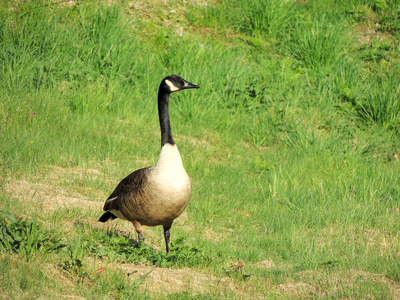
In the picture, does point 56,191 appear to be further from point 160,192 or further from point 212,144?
point 212,144

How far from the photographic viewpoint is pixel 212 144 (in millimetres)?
9930

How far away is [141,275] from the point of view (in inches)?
180

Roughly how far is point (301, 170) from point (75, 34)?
510 centimetres

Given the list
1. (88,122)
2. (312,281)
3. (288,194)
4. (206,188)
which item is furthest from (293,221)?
(88,122)

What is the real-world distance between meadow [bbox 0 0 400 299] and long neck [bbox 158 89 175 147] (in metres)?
1.05

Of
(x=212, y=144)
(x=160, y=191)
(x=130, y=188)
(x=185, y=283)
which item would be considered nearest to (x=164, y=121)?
(x=130, y=188)

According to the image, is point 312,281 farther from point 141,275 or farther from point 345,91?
point 345,91

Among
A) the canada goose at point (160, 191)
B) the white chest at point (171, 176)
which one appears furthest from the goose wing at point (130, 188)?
the white chest at point (171, 176)

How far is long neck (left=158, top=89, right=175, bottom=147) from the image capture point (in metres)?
5.56

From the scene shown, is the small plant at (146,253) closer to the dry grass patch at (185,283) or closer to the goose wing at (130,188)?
the dry grass patch at (185,283)

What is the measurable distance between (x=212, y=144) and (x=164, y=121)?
4136 mm

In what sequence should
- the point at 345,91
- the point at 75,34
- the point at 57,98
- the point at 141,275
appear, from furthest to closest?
the point at 345,91, the point at 75,34, the point at 57,98, the point at 141,275

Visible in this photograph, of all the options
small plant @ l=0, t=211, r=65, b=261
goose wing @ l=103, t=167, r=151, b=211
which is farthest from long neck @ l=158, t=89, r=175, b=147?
small plant @ l=0, t=211, r=65, b=261

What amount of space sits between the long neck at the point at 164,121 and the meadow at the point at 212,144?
105 centimetres
